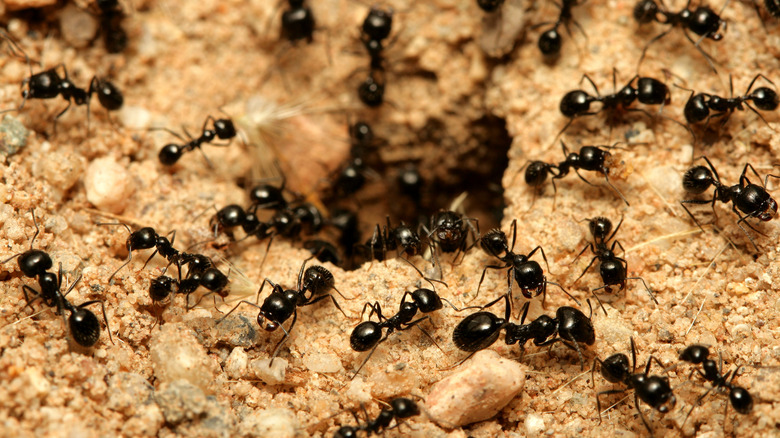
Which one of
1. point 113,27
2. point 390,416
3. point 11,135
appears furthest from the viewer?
point 113,27

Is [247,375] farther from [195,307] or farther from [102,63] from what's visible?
[102,63]

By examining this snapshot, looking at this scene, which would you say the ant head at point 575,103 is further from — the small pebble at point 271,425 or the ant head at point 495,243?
the small pebble at point 271,425

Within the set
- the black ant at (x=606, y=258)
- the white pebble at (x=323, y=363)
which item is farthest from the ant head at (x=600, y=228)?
the white pebble at (x=323, y=363)

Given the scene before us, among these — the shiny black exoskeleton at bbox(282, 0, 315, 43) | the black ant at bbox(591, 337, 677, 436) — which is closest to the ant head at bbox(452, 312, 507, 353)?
the black ant at bbox(591, 337, 677, 436)

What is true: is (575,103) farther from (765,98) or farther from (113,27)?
(113,27)

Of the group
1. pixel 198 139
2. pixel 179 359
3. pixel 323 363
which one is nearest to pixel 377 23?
pixel 198 139

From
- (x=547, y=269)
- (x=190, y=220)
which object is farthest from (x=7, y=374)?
(x=547, y=269)
